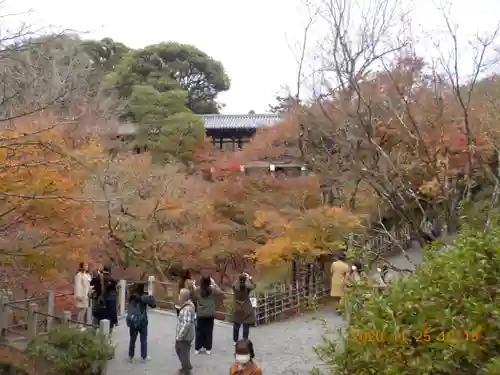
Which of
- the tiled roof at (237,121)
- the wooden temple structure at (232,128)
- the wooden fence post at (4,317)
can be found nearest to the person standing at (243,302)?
the wooden fence post at (4,317)

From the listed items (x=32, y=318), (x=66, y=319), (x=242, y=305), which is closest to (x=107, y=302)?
(x=66, y=319)

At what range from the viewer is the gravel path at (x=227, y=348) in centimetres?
724

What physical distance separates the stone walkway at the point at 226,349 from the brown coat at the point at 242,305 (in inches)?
23.0

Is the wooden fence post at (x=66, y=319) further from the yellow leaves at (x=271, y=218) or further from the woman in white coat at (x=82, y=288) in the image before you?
the yellow leaves at (x=271, y=218)

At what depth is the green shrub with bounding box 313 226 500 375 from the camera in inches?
88.7

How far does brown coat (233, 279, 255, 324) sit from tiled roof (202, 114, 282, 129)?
56.4ft

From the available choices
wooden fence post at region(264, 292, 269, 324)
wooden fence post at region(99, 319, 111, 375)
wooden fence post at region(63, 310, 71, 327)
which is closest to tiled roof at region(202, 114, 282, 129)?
wooden fence post at region(264, 292, 269, 324)

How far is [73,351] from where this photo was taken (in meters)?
6.75

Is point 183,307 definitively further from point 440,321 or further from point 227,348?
point 440,321

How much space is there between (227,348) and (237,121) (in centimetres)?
1852

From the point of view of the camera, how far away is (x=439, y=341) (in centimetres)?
238

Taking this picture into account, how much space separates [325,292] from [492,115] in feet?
19.1

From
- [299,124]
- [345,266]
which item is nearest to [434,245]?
[345,266]
